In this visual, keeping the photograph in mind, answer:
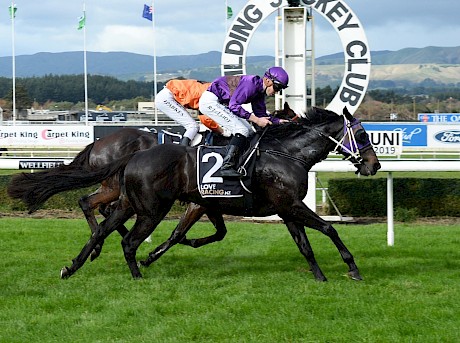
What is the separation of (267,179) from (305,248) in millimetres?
603

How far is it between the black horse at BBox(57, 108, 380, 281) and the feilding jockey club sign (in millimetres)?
3866

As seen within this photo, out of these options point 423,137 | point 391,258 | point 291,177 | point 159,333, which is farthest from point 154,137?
point 423,137

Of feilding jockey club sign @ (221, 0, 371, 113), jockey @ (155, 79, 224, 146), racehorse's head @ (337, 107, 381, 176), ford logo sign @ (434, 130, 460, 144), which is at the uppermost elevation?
feilding jockey club sign @ (221, 0, 371, 113)

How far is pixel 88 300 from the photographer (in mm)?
5379

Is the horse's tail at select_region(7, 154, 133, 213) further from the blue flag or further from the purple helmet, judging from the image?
the blue flag

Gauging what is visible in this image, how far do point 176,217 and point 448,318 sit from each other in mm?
6474

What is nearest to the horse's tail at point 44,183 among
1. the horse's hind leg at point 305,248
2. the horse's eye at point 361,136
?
the horse's hind leg at point 305,248

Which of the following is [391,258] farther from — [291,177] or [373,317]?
[373,317]

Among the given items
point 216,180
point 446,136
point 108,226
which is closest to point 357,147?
point 216,180

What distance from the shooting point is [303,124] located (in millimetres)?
6539

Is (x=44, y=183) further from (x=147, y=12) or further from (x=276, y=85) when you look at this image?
(x=147, y=12)

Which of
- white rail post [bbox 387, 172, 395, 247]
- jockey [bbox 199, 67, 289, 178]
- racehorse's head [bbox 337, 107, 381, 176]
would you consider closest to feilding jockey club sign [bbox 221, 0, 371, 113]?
white rail post [bbox 387, 172, 395, 247]

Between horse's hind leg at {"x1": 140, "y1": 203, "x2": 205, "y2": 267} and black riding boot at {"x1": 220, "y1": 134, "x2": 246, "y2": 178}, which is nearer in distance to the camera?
black riding boot at {"x1": 220, "y1": 134, "x2": 246, "y2": 178}

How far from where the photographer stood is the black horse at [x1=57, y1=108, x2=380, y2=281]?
6.22 meters
